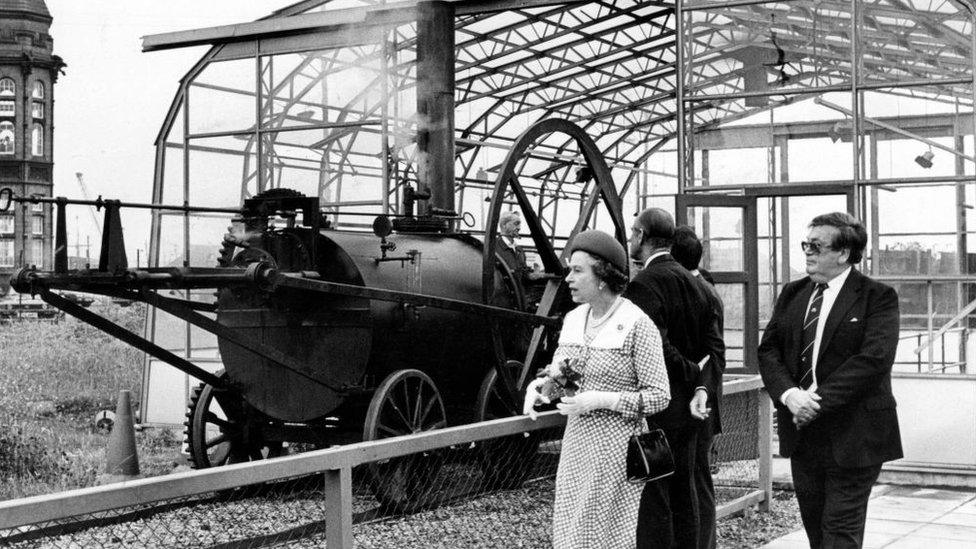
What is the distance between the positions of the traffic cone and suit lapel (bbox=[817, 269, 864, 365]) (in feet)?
24.0

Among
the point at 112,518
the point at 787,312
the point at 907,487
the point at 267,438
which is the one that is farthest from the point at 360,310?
the point at 907,487

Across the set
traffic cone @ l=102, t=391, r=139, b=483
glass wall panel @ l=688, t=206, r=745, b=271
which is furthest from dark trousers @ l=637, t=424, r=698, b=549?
traffic cone @ l=102, t=391, r=139, b=483

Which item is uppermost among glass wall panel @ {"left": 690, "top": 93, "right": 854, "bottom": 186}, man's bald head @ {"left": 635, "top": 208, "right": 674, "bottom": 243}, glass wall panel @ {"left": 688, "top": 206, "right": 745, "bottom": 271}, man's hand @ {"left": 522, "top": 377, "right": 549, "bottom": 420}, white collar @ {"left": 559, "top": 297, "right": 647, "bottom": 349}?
glass wall panel @ {"left": 690, "top": 93, "right": 854, "bottom": 186}

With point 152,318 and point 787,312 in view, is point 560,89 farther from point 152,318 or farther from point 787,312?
point 787,312

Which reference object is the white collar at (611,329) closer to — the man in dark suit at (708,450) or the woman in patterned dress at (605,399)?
the woman in patterned dress at (605,399)

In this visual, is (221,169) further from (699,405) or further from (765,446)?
(699,405)

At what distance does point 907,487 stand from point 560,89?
513 inches

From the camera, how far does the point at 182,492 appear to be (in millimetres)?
3311

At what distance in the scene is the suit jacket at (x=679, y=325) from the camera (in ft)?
16.0

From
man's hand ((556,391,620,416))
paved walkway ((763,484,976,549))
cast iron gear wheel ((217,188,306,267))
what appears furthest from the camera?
cast iron gear wheel ((217,188,306,267))

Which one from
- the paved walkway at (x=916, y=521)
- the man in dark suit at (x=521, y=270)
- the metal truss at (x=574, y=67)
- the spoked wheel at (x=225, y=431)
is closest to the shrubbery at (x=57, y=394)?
the spoked wheel at (x=225, y=431)

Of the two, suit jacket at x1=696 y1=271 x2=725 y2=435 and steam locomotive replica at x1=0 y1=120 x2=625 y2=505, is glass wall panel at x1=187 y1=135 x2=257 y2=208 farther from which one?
suit jacket at x1=696 y1=271 x2=725 y2=435

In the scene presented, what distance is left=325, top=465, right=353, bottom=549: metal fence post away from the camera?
3.77m

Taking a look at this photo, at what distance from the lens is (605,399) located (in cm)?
414
